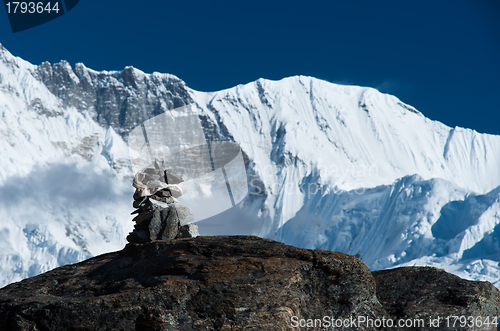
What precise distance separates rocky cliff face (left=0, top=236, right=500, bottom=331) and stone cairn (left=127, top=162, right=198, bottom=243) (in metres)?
4.13

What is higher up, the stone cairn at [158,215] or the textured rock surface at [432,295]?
the stone cairn at [158,215]

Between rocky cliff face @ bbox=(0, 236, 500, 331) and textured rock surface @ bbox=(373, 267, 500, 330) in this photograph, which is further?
textured rock surface @ bbox=(373, 267, 500, 330)

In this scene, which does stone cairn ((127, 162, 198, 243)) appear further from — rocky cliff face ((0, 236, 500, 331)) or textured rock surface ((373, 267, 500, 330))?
textured rock surface ((373, 267, 500, 330))

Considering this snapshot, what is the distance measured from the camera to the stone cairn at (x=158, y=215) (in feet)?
50.9

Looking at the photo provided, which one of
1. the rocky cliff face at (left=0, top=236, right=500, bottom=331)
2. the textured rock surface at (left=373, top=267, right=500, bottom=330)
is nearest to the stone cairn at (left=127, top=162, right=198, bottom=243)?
the rocky cliff face at (left=0, top=236, right=500, bottom=331)

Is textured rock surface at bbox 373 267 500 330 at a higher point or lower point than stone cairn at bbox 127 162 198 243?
lower

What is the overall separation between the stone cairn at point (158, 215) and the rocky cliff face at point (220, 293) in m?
4.13

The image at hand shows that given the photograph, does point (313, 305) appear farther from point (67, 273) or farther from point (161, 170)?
point (161, 170)

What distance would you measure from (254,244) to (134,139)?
11092 millimetres

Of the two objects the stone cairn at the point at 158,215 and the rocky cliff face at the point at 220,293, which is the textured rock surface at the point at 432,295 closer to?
the rocky cliff face at the point at 220,293

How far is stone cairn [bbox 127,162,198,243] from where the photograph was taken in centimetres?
1552

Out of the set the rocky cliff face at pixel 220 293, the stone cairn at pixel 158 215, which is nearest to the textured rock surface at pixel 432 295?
the rocky cliff face at pixel 220 293

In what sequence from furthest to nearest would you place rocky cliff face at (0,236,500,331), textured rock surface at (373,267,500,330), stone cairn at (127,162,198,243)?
1. stone cairn at (127,162,198,243)
2. textured rock surface at (373,267,500,330)
3. rocky cliff face at (0,236,500,331)

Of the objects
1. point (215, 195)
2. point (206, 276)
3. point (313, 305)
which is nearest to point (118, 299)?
point (206, 276)
